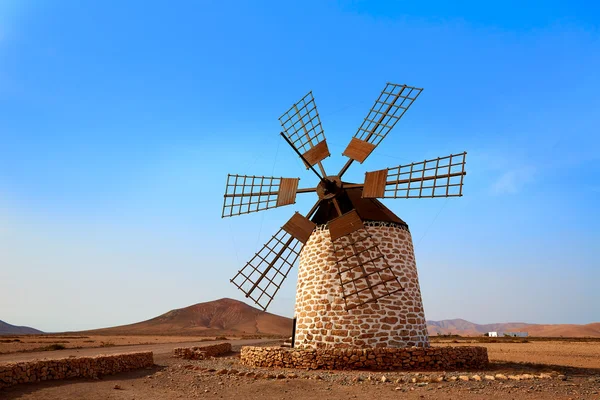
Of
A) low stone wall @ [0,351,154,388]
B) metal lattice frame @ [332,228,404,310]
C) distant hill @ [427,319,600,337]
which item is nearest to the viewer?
low stone wall @ [0,351,154,388]

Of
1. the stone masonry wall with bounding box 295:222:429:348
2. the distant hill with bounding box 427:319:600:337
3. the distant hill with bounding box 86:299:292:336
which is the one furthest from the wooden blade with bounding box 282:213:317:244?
the distant hill with bounding box 427:319:600:337

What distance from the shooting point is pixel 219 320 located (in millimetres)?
77000

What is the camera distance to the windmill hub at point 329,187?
1506 centimetres

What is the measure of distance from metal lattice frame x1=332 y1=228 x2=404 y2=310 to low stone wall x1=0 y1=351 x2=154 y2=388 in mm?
6574

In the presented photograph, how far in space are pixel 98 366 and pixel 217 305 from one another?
75879 mm

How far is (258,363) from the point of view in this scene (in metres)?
13.5

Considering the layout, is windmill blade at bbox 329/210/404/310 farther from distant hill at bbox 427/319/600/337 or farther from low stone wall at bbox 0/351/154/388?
distant hill at bbox 427/319/600/337

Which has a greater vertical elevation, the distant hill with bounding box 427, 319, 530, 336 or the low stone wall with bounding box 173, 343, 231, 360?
the distant hill with bounding box 427, 319, 530, 336

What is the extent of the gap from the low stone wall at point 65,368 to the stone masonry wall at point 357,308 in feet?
16.6

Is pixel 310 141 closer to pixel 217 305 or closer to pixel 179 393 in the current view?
pixel 179 393

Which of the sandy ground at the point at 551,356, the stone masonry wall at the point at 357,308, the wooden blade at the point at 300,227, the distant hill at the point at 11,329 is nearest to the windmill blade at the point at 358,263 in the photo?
the stone masonry wall at the point at 357,308

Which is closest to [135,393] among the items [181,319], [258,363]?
[258,363]

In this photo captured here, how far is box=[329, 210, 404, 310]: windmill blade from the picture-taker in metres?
13.6

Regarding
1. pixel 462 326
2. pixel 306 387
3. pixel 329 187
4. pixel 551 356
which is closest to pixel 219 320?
pixel 551 356
